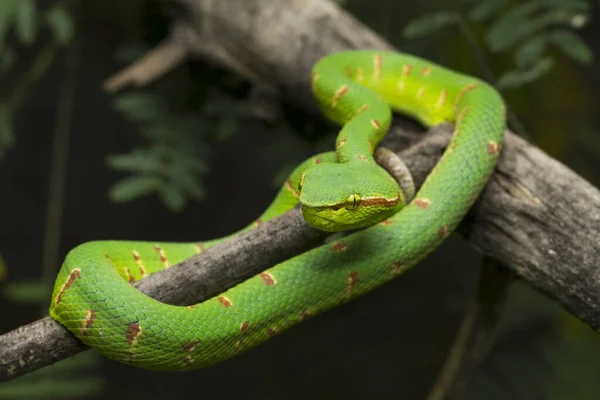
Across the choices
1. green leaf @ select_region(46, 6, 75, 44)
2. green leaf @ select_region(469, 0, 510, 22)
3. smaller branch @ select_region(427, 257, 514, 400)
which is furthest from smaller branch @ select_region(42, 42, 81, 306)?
green leaf @ select_region(469, 0, 510, 22)

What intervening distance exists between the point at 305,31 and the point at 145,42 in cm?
100

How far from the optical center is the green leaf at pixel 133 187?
111 inches

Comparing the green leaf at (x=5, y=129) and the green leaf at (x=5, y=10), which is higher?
the green leaf at (x=5, y=10)

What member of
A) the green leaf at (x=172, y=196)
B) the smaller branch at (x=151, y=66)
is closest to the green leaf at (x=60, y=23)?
the smaller branch at (x=151, y=66)

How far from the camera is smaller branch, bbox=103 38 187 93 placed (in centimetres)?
317

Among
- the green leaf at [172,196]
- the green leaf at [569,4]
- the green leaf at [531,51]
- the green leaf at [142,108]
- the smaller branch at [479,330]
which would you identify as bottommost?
the smaller branch at [479,330]

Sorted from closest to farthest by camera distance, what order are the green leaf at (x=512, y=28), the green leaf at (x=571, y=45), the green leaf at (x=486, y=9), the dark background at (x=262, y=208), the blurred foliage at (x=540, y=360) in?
the green leaf at (x=571, y=45) → the green leaf at (x=512, y=28) → the green leaf at (x=486, y=9) → the blurred foliage at (x=540, y=360) → the dark background at (x=262, y=208)

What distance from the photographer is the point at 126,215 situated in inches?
174

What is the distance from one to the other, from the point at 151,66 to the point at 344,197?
176 centimetres

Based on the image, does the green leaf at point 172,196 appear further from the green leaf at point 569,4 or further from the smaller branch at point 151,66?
the green leaf at point 569,4

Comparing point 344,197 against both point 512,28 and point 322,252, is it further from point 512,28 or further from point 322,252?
point 512,28

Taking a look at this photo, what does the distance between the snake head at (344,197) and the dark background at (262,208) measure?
1.33 meters

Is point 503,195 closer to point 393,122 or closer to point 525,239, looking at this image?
point 525,239

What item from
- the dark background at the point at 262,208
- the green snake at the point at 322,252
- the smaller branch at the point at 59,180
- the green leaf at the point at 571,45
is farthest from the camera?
the dark background at the point at 262,208
